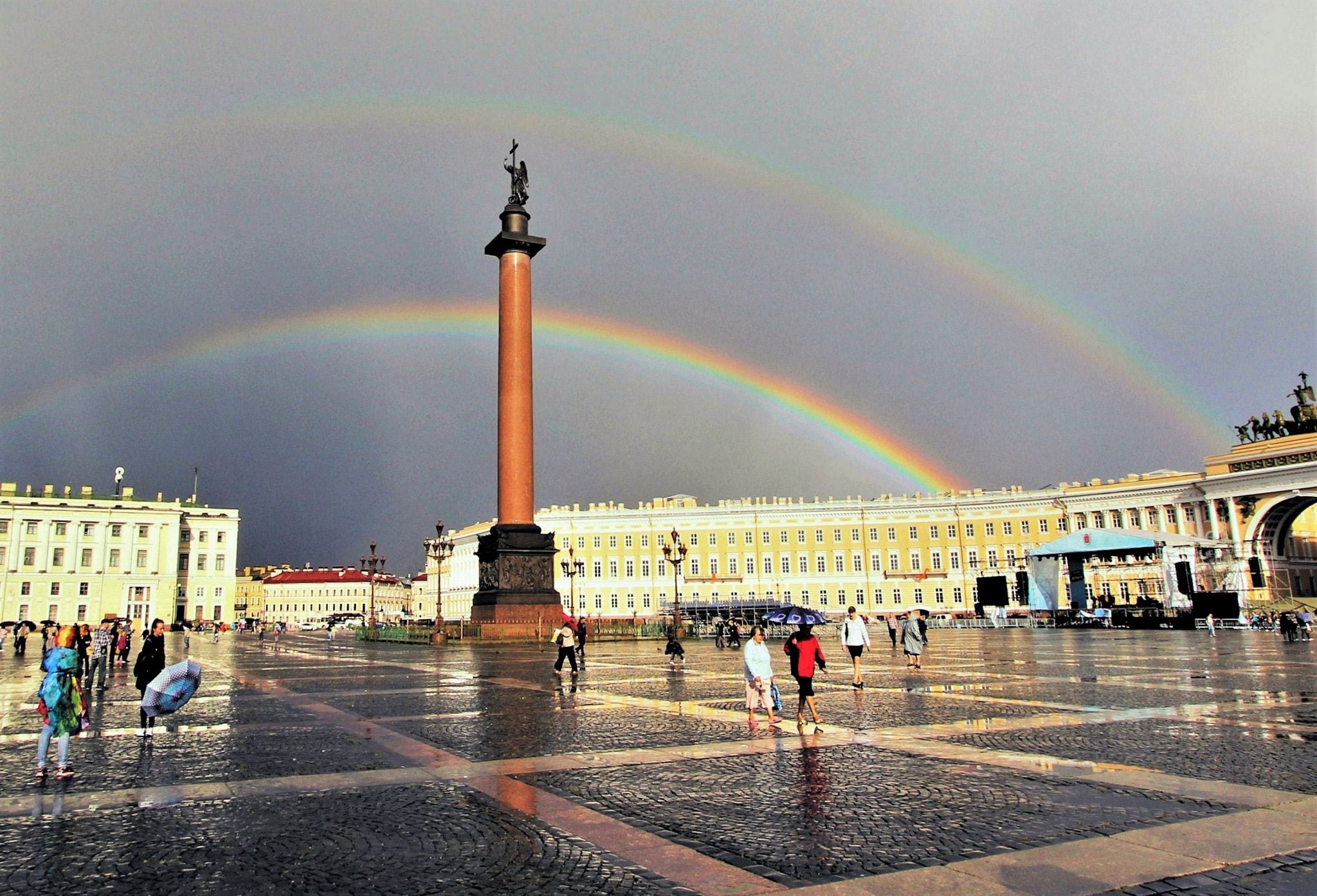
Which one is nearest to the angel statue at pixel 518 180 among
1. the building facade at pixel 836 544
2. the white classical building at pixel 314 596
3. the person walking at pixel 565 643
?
the person walking at pixel 565 643

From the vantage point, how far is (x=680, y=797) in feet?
24.0

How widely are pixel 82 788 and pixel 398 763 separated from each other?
2653mm

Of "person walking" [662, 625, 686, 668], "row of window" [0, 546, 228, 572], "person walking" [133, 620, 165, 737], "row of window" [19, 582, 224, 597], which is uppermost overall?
"row of window" [0, 546, 228, 572]

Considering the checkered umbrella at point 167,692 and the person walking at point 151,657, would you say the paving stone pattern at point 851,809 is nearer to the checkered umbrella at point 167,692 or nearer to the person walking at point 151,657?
the checkered umbrella at point 167,692

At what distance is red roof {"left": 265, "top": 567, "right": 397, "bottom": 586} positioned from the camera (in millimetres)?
160375

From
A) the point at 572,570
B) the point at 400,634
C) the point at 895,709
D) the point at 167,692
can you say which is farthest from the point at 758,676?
the point at 572,570

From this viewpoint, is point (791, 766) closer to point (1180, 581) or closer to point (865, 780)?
point (865, 780)

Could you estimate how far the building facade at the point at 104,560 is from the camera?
320 feet

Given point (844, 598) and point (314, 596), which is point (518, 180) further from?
point (314, 596)

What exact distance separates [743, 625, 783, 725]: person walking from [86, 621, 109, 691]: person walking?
12949 millimetres

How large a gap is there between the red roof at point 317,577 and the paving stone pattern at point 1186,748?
516 ft

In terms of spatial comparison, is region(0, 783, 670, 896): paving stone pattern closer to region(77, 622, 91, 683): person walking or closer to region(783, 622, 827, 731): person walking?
region(783, 622, 827, 731): person walking

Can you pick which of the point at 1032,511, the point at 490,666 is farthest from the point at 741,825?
the point at 1032,511

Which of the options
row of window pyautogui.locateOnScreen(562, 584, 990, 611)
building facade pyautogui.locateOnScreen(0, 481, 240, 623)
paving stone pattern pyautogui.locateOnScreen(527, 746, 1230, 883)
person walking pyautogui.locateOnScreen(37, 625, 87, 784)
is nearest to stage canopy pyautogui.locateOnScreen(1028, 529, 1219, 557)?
paving stone pattern pyautogui.locateOnScreen(527, 746, 1230, 883)
